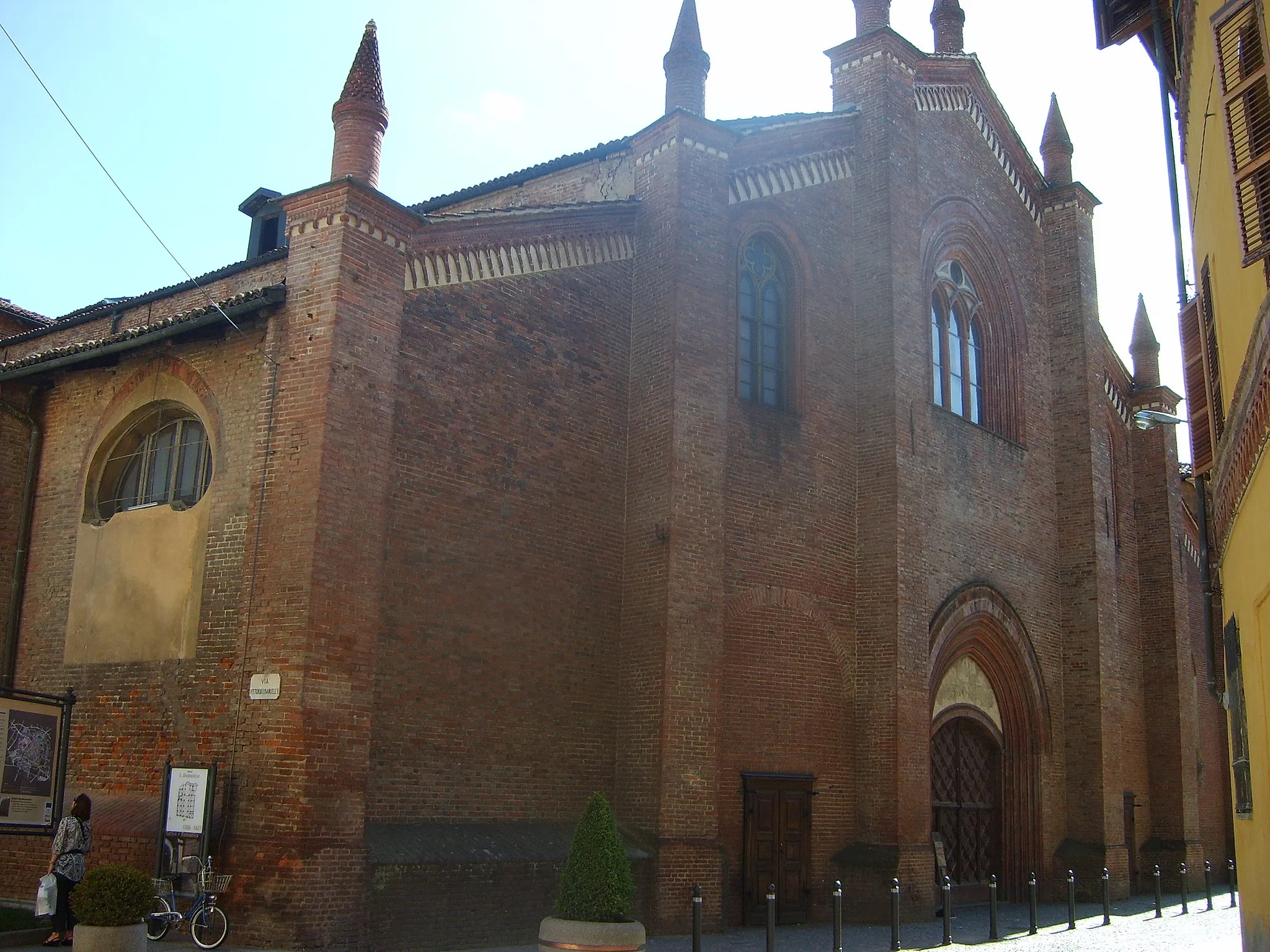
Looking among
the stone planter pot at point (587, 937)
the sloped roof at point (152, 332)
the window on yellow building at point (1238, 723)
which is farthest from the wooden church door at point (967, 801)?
the sloped roof at point (152, 332)

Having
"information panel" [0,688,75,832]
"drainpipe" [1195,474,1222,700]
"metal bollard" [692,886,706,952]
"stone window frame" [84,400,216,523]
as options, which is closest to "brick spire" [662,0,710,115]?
"stone window frame" [84,400,216,523]

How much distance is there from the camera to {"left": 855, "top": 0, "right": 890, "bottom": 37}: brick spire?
19.6 m

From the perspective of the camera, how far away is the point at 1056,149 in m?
24.5

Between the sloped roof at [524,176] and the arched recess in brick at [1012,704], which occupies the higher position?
the sloped roof at [524,176]

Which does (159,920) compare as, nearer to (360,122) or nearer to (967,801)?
(360,122)

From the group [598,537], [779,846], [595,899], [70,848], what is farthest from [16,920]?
[779,846]

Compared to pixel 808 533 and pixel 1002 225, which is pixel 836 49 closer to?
pixel 1002 225

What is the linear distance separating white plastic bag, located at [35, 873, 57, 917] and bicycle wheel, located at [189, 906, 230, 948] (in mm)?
1330

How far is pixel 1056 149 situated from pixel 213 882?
68.7ft

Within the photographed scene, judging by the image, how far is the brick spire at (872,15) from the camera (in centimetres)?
1958

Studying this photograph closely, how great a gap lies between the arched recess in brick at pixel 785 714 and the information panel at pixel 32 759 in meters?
7.50

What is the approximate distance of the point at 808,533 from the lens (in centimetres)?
1727

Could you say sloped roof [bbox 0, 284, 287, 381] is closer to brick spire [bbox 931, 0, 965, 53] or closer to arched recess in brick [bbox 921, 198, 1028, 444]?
arched recess in brick [bbox 921, 198, 1028, 444]

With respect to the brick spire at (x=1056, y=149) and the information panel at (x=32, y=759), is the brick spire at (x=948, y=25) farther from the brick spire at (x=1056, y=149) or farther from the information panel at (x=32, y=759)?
the information panel at (x=32, y=759)
